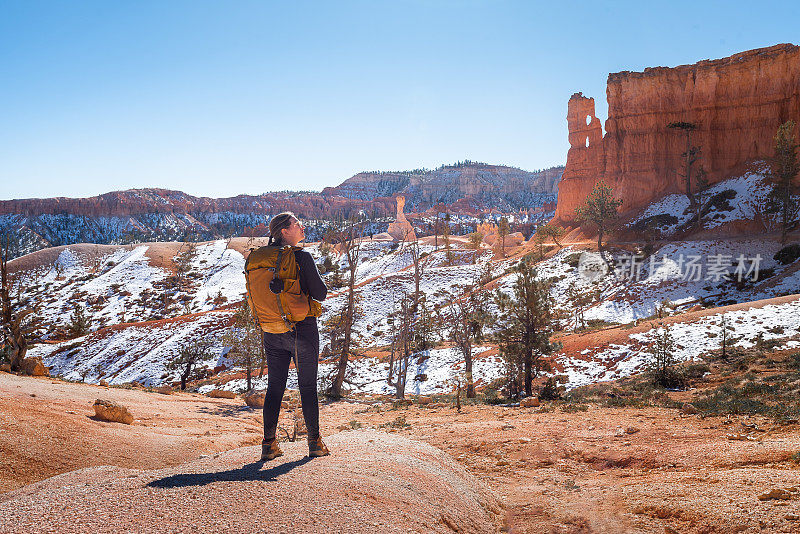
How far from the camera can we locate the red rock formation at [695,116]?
50062 millimetres

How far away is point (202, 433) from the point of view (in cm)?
725

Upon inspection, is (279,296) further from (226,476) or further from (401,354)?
(401,354)

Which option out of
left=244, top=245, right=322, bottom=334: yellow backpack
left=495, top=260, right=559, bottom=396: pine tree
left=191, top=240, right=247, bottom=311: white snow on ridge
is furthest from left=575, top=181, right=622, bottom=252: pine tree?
left=244, top=245, right=322, bottom=334: yellow backpack

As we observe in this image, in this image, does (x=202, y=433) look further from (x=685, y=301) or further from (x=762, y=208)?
(x=762, y=208)

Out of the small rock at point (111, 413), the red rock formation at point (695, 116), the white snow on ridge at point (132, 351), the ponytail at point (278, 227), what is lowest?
the white snow on ridge at point (132, 351)

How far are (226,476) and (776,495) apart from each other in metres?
4.39

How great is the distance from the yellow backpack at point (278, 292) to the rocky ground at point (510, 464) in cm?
129

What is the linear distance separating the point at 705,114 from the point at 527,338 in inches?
2099

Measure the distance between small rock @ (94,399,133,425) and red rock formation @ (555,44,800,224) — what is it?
61560 mm

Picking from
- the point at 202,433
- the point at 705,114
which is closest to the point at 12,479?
the point at 202,433

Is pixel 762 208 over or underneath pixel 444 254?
over

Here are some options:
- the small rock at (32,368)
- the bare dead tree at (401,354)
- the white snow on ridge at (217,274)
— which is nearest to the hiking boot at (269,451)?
the small rock at (32,368)

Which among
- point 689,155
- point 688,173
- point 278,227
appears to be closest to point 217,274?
point 688,173

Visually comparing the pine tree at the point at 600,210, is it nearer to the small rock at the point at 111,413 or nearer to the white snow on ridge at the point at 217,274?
the white snow on ridge at the point at 217,274
